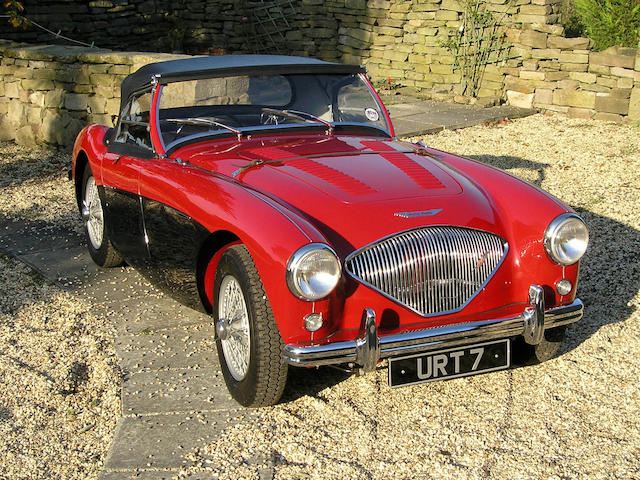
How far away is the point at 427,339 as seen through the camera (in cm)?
346

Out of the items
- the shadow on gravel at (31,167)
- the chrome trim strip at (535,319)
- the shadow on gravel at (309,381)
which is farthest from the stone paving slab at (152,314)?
the shadow on gravel at (31,167)

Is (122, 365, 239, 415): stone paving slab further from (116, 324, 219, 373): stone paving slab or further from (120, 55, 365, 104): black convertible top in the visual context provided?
(120, 55, 365, 104): black convertible top

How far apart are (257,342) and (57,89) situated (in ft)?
24.6

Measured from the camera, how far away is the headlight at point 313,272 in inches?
130

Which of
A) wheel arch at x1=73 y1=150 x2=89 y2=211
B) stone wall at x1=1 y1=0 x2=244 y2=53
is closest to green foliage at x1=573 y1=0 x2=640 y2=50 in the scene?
stone wall at x1=1 y1=0 x2=244 y2=53

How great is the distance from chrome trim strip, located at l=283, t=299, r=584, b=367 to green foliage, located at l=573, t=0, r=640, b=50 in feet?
25.7

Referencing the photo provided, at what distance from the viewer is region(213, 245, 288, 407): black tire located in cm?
345

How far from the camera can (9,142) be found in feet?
34.8

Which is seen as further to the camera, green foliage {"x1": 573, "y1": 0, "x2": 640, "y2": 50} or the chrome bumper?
green foliage {"x1": 573, "y1": 0, "x2": 640, "y2": 50}

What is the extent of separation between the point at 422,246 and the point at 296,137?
141cm

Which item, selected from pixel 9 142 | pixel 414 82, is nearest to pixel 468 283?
pixel 9 142

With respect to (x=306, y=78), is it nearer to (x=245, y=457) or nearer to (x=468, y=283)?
(x=468, y=283)

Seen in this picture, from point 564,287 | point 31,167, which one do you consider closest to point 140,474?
point 564,287

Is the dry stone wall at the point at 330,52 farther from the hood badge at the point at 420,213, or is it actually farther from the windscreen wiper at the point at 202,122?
the hood badge at the point at 420,213
